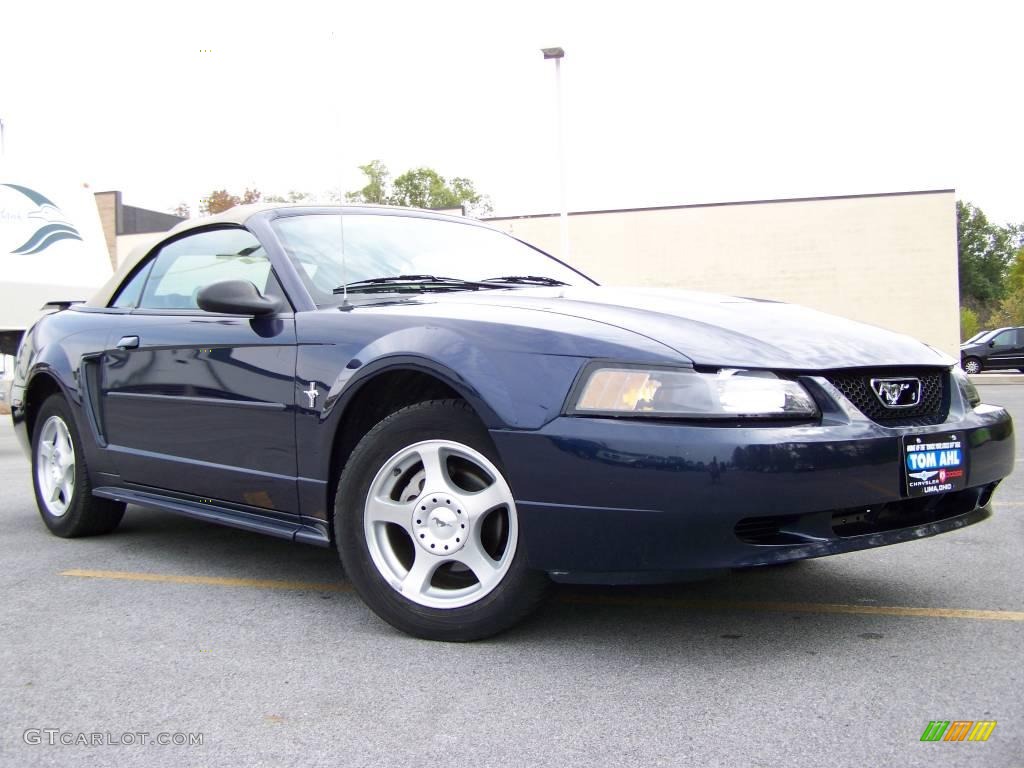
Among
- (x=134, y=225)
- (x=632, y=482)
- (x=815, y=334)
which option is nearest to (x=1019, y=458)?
(x=815, y=334)

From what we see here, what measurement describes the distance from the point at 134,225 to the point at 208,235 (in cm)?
3318

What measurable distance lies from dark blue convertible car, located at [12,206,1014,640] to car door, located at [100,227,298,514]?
12 mm

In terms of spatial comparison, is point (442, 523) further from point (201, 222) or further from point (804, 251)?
point (804, 251)

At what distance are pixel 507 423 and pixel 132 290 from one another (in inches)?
105

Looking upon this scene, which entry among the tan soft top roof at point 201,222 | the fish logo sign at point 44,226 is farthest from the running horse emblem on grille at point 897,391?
the fish logo sign at point 44,226

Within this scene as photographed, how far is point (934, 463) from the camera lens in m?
3.05

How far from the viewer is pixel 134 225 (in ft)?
116

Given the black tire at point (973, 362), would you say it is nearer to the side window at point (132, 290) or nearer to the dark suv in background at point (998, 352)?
the dark suv in background at point (998, 352)

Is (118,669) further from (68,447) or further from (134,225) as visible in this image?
(134,225)

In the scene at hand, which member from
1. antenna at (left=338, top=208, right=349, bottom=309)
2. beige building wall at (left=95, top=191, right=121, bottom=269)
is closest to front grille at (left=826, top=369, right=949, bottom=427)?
antenna at (left=338, top=208, right=349, bottom=309)

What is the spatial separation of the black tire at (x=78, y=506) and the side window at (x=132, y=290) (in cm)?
55

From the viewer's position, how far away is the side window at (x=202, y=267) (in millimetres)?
4062

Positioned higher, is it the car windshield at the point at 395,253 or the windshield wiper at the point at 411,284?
the car windshield at the point at 395,253

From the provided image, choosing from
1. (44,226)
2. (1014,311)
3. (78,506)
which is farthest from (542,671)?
(1014,311)
